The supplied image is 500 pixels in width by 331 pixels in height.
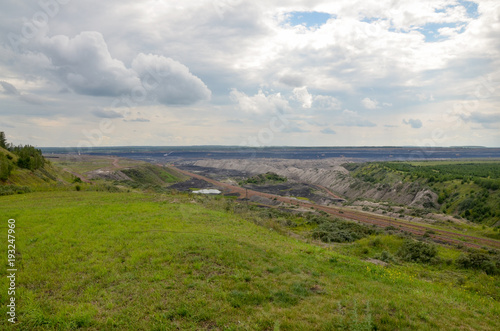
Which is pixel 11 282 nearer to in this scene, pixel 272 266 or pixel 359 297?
pixel 272 266

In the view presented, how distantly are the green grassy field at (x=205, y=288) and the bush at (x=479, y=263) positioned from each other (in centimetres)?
244

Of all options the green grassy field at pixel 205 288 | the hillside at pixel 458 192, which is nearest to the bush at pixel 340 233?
the green grassy field at pixel 205 288

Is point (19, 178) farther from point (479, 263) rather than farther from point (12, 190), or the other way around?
point (479, 263)

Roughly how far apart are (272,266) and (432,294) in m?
7.25

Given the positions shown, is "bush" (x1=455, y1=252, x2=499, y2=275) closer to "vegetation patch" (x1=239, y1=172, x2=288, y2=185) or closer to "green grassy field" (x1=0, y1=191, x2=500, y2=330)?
"green grassy field" (x1=0, y1=191, x2=500, y2=330)

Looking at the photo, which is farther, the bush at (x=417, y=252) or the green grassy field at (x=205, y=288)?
the bush at (x=417, y=252)

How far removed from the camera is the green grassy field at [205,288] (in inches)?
337

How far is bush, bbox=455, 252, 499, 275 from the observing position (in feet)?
64.8

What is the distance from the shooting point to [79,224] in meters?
18.6

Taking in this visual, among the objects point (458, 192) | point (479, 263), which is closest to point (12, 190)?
point (479, 263)

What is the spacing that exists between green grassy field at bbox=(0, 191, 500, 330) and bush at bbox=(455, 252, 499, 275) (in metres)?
2.44

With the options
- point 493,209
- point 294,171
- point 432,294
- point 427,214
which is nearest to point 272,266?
point 432,294

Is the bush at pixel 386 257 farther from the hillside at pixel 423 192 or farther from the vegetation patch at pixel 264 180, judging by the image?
the vegetation patch at pixel 264 180

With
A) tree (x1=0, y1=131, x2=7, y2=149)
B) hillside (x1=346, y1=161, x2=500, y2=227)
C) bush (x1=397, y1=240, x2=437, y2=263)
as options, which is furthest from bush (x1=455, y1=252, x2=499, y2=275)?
tree (x1=0, y1=131, x2=7, y2=149)
